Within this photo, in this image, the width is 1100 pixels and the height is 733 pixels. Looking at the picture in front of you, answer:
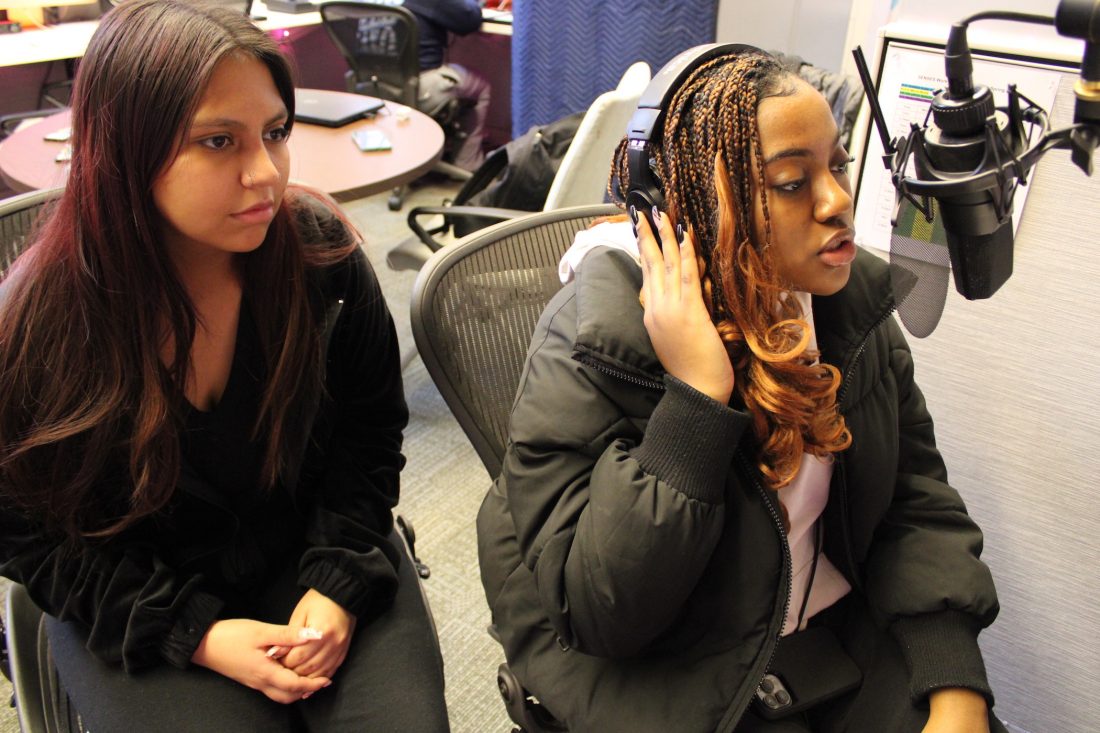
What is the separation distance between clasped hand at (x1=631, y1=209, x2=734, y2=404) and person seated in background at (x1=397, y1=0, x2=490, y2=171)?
3.45 meters

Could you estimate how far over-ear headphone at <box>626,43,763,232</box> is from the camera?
0.83m

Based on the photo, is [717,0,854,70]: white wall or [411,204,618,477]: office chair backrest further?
[717,0,854,70]: white wall

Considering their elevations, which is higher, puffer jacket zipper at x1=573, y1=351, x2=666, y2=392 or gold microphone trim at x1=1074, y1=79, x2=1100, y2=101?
gold microphone trim at x1=1074, y1=79, x2=1100, y2=101

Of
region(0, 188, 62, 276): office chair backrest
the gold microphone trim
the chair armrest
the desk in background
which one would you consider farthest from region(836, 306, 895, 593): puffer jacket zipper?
the desk in background

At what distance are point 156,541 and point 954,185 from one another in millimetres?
953

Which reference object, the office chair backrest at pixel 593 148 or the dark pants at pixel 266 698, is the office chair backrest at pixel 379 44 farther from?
the dark pants at pixel 266 698

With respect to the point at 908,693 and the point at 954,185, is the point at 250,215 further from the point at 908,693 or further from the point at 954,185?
the point at 908,693

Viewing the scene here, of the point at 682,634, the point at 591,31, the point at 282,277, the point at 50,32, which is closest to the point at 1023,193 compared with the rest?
the point at 682,634

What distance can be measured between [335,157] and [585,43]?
972mm

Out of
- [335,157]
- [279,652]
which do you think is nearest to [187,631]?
[279,652]

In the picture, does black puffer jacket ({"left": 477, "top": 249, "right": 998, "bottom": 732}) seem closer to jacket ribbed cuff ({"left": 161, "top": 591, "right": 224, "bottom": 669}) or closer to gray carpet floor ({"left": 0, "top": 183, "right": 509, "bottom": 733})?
jacket ribbed cuff ({"left": 161, "top": 591, "right": 224, "bottom": 669})

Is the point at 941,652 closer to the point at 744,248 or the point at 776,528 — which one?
the point at 776,528

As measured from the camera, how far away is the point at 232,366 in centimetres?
105

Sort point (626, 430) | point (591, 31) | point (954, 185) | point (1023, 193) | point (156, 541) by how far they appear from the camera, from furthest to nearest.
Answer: point (591, 31)
point (1023, 193)
point (156, 541)
point (626, 430)
point (954, 185)
